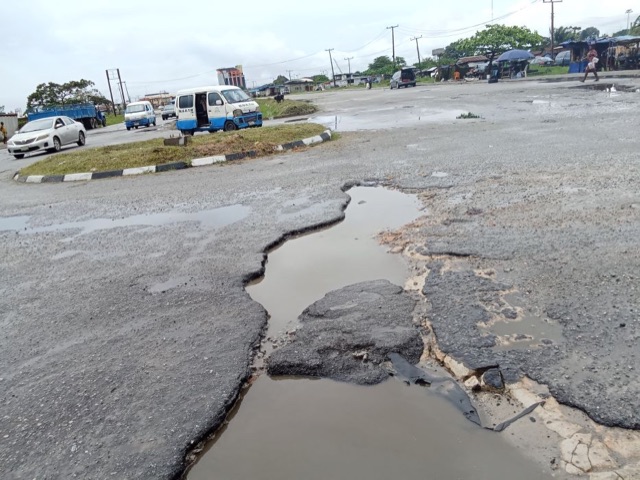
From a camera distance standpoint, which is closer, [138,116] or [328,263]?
[328,263]

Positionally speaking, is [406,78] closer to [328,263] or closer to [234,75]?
[234,75]

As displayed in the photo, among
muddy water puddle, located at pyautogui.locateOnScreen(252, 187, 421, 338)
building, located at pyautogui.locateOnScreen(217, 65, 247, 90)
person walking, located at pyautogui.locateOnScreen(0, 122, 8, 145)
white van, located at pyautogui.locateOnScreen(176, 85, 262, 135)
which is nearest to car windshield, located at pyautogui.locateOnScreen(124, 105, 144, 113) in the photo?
person walking, located at pyautogui.locateOnScreen(0, 122, 8, 145)

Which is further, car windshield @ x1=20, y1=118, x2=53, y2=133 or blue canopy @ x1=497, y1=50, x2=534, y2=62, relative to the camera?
blue canopy @ x1=497, y1=50, x2=534, y2=62

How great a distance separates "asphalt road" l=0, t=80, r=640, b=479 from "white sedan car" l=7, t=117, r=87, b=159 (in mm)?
11987

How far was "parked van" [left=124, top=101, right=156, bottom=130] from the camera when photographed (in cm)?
3500

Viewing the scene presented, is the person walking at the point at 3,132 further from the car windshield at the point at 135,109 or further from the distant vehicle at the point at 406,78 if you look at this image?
the distant vehicle at the point at 406,78

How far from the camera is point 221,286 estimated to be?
179 inches

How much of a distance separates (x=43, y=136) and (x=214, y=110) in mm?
7161

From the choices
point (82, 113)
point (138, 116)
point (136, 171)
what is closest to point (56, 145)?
point (136, 171)

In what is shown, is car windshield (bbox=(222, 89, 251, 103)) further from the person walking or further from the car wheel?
the person walking

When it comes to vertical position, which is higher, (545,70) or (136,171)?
(545,70)

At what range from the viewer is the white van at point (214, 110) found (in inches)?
754

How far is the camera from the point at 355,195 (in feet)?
24.6

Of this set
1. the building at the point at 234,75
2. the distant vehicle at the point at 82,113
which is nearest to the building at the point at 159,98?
the building at the point at 234,75
